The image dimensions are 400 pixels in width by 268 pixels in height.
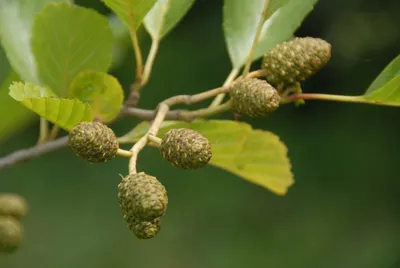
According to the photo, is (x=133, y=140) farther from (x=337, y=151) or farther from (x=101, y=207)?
(x=337, y=151)

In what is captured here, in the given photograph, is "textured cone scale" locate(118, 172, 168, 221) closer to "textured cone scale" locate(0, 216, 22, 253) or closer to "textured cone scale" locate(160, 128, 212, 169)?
"textured cone scale" locate(160, 128, 212, 169)

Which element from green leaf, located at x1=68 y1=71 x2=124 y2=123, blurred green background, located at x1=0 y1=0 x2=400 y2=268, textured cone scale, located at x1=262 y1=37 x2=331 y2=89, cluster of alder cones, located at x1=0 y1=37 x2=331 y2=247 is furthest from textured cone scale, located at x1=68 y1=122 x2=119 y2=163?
blurred green background, located at x1=0 y1=0 x2=400 y2=268

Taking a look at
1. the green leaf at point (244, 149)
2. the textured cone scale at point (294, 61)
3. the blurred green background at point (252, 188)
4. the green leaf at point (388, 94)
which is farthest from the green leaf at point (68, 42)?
the blurred green background at point (252, 188)

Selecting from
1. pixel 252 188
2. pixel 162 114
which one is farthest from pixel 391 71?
pixel 252 188

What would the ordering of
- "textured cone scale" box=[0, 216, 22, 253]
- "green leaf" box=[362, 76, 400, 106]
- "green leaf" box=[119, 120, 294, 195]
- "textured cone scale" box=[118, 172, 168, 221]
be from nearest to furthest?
"textured cone scale" box=[118, 172, 168, 221] < "green leaf" box=[362, 76, 400, 106] < "green leaf" box=[119, 120, 294, 195] < "textured cone scale" box=[0, 216, 22, 253]

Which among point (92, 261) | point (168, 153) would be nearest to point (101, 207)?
point (92, 261)

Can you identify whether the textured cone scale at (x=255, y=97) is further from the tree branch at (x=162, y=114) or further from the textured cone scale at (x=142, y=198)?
the textured cone scale at (x=142, y=198)
